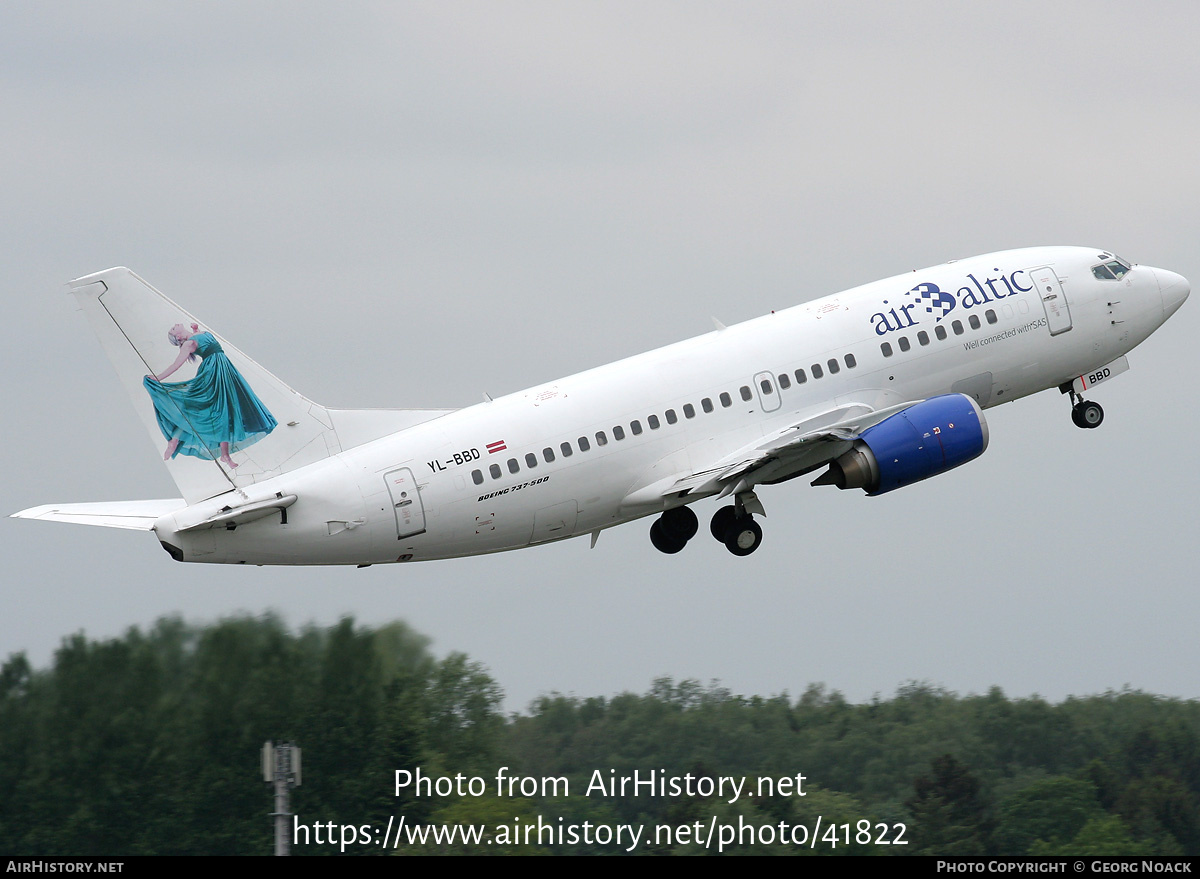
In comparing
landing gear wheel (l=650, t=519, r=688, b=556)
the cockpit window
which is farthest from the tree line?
the cockpit window

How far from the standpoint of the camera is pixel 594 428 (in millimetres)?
43375

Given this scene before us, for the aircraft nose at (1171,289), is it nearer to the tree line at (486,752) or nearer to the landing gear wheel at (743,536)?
the landing gear wheel at (743,536)

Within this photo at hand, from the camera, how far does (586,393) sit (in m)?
43.8

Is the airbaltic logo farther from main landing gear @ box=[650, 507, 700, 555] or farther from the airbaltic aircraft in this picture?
main landing gear @ box=[650, 507, 700, 555]

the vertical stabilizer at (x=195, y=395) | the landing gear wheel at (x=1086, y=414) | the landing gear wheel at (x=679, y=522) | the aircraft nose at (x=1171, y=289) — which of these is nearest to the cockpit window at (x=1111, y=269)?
the aircraft nose at (x=1171, y=289)

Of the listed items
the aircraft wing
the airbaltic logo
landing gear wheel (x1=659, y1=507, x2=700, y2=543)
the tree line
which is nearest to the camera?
the aircraft wing

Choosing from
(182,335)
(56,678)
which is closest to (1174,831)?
(56,678)

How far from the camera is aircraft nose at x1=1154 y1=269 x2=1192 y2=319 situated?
50906mm

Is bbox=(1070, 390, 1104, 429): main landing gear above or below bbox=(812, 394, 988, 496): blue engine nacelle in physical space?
above

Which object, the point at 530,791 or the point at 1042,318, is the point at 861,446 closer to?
the point at 1042,318

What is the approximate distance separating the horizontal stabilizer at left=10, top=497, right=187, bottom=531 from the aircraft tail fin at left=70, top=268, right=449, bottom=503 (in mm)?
835

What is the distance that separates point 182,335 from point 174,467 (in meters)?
3.24

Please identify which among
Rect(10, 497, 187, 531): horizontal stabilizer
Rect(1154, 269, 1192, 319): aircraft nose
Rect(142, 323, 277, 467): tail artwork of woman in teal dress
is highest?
Rect(1154, 269, 1192, 319): aircraft nose

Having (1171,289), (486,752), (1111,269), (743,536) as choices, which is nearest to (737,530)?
(743,536)
